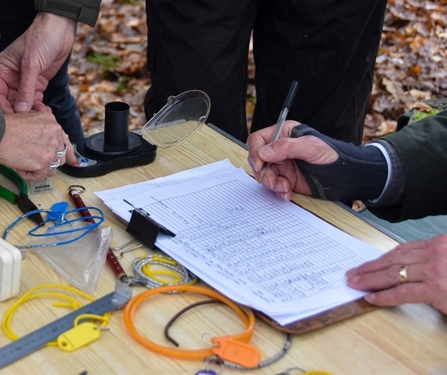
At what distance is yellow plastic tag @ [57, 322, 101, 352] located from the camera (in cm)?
92

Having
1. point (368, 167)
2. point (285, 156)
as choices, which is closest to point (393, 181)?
point (368, 167)

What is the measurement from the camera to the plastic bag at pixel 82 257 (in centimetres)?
107

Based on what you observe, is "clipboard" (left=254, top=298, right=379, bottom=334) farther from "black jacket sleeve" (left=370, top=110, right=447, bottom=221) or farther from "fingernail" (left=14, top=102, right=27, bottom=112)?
"fingernail" (left=14, top=102, right=27, bottom=112)

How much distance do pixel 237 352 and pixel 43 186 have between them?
61 centimetres

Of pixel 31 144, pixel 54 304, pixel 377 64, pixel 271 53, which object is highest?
pixel 271 53

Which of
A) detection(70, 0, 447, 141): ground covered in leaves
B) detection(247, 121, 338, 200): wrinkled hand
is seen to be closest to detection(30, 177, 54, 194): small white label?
detection(247, 121, 338, 200): wrinkled hand

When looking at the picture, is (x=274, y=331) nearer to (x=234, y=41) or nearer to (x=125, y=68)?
(x=234, y=41)

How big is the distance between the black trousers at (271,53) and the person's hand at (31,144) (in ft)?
2.25

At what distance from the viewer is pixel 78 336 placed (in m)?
0.93

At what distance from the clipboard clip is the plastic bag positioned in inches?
2.0

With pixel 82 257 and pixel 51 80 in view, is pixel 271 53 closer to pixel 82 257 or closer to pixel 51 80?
pixel 51 80

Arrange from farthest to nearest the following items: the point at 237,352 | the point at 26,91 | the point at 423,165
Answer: the point at 26,91 < the point at 423,165 < the point at 237,352

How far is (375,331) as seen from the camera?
1012 millimetres

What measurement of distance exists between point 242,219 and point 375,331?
0.36 m
